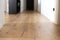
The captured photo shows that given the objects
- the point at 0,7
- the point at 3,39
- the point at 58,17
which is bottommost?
the point at 3,39

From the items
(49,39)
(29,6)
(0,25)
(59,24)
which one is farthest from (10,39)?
(29,6)

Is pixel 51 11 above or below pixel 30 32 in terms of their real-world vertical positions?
above

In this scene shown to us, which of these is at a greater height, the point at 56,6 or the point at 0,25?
the point at 56,6

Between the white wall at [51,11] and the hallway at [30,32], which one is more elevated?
the white wall at [51,11]

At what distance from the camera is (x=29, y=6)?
936 centimetres

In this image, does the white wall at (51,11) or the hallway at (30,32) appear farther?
the white wall at (51,11)

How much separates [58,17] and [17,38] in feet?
4.58

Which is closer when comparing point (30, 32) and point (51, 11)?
point (30, 32)

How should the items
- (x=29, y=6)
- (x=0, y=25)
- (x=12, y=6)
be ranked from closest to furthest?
(x=0, y=25) < (x=12, y=6) < (x=29, y=6)

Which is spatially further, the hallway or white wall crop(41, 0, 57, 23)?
white wall crop(41, 0, 57, 23)

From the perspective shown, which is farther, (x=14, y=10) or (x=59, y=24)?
(x=14, y=10)

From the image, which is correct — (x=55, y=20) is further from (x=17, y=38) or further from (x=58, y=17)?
(x=17, y=38)

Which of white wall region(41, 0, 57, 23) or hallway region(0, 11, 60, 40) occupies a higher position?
white wall region(41, 0, 57, 23)

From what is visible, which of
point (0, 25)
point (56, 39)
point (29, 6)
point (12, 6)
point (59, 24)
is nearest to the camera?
point (56, 39)
